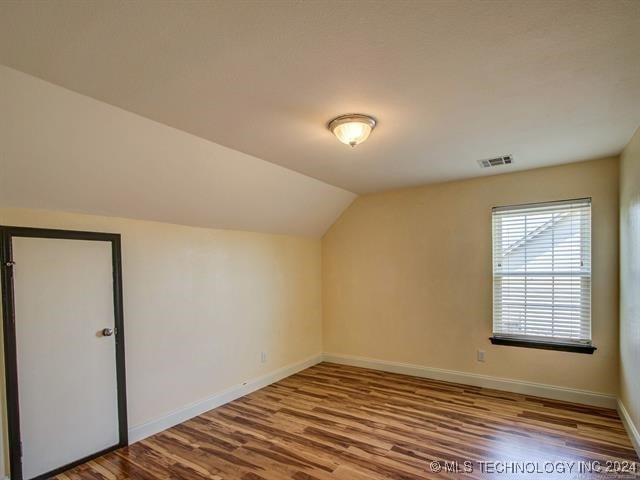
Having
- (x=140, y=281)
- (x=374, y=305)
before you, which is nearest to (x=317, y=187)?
(x=374, y=305)

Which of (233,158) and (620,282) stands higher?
(233,158)

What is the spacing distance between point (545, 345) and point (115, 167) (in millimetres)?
4424

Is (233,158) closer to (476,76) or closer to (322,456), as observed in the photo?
(476,76)

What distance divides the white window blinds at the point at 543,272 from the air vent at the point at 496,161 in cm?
64

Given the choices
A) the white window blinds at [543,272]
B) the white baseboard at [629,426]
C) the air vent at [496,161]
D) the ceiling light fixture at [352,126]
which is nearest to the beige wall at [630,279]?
the white baseboard at [629,426]

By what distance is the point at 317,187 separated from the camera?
4266 mm

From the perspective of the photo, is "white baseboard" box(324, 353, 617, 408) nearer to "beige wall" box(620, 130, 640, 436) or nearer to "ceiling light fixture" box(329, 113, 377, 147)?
"beige wall" box(620, 130, 640, 436)

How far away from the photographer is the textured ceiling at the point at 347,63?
1.37m

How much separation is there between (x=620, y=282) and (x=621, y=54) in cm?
251

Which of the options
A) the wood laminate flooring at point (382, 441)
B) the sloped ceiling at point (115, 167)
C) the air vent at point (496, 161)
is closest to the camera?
the sloped ceiling at point (115, 167)

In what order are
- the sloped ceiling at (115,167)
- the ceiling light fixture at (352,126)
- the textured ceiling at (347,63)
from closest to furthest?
the textured ceiling at (347,63) → the sloped ceiling at (115,167) → the ceiling light fixture at (352,126)

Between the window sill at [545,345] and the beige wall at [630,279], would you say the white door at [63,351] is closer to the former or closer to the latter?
the window sill at [545,345]

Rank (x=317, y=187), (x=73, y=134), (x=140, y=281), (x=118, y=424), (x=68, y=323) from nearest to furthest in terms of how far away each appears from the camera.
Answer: (x=73, y=134) → (x=68, y=323) → (x=118, y=424) → (x=140, y=281) → (x=317, y=187)

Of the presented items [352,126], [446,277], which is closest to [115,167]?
[352,126]
